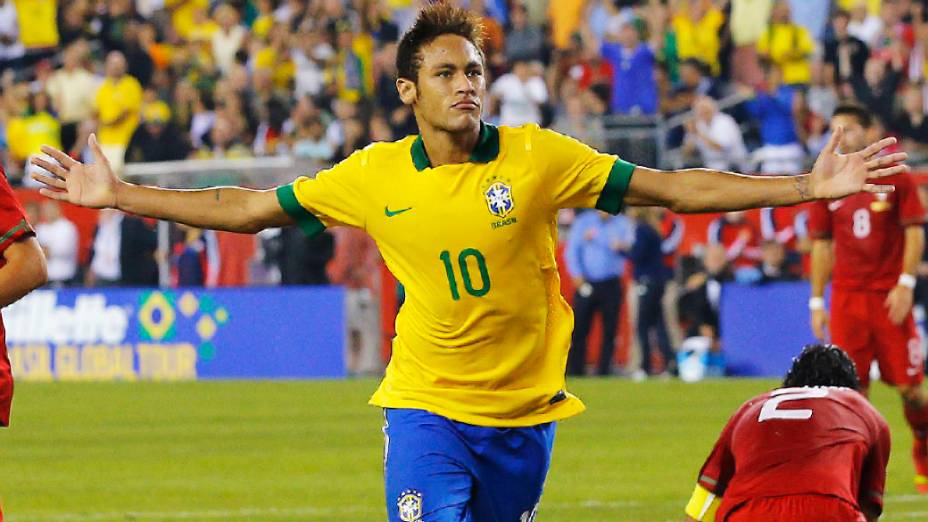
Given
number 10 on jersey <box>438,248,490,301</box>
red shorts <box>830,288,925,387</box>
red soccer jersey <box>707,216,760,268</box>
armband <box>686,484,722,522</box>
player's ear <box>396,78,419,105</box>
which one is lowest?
armband <box>686,484,722,522</box>

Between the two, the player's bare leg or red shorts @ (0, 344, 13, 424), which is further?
the player's bare leg

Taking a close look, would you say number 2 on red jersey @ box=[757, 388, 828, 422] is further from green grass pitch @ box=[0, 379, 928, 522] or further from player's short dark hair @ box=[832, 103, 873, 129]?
player's short dark hair @ box=[832, 103, 873, 129]

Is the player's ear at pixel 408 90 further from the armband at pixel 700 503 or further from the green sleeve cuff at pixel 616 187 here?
the armband at pixel 700 503

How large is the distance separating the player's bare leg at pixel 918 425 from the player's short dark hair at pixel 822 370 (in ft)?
17.0

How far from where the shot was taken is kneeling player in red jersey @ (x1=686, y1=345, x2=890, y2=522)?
6562mm

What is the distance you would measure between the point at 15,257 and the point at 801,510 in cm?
281

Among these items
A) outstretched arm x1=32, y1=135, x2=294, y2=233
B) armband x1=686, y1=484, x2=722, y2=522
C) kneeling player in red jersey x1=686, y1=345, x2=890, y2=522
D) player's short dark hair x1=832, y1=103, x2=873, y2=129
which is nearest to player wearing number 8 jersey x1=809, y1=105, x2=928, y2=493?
player's short dark hair x1=832, y1=103, x2=873, y2=129

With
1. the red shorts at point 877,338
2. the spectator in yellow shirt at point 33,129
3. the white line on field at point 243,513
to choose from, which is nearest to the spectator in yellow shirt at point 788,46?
the spectator in yellow shirt at point 33,129

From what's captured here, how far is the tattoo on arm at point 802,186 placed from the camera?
6148 mm

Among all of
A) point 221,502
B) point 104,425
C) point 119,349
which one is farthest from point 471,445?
point 119,349

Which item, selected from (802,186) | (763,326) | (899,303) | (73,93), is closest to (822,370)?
(802,186)

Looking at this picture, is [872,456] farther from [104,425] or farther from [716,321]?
[716,321]

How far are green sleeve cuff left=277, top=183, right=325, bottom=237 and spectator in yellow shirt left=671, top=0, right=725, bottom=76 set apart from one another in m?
18.1

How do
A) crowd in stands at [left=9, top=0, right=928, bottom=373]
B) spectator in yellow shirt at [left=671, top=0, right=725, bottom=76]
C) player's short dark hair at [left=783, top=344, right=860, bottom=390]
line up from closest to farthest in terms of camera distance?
player's short dark hair at [left=783, top=344, right=860, bottom=390] < crowd in stands at [left=9, top=0, right=928, bottom=373] < spectator in yellow shirt at [left=671, top=0, right=725, bottom=76]
